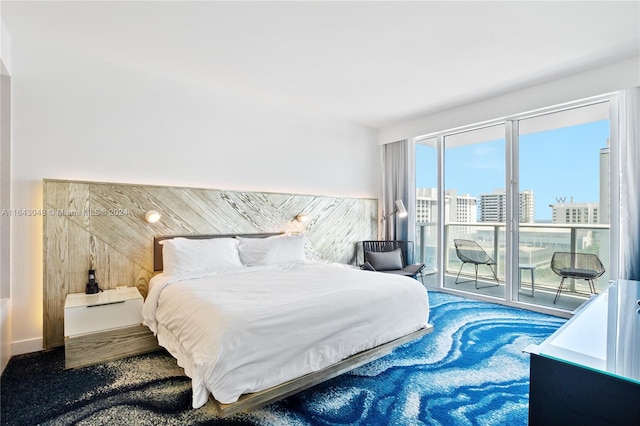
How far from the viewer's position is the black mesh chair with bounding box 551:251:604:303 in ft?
11.5

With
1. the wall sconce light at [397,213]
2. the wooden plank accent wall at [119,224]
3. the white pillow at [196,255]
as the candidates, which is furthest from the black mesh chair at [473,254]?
the white pillow at [196,255]

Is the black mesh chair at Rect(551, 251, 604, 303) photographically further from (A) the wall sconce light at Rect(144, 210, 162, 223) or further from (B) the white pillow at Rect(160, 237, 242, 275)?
(A) the wall sconce light at Rect(144, 210, 162, 223)

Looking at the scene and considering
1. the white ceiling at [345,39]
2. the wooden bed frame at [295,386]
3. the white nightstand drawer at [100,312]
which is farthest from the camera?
the white nightstand drawer at [100,312]

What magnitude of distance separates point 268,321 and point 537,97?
4.06 m

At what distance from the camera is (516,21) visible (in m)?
2.49

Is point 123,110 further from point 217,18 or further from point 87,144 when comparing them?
point 217,18

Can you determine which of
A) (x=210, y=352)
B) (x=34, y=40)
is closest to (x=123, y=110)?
(x=34, y=40)

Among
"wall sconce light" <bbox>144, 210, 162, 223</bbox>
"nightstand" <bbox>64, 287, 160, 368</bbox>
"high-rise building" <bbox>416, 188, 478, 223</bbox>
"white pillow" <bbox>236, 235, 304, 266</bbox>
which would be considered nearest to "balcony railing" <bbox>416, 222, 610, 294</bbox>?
"high-rise building" <bbox>416, 188, 478, 223</bbox>

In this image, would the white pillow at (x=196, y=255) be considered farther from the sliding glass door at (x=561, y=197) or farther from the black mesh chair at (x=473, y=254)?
the sliding glass door at (x=561, y=197)

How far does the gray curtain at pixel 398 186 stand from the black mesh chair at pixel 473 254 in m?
0.76

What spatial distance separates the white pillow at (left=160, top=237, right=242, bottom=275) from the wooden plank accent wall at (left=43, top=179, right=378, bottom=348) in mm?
295

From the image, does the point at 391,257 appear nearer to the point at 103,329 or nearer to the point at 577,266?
the point at 577,266

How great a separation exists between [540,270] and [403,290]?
2.58m

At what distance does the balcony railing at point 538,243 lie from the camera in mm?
3551
